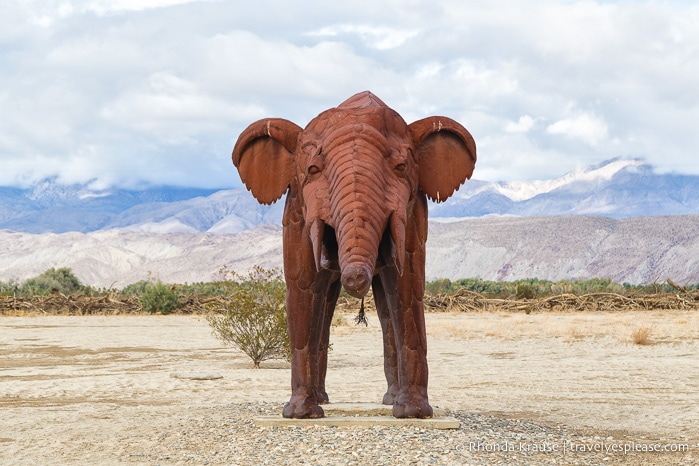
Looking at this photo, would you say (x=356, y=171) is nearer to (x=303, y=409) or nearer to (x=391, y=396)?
(x=303, y=409)

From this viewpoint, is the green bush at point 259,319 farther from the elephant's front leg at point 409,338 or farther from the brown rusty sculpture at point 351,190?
the elephant's front leg at point 409,338

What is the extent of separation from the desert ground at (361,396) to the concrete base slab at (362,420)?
6.2 inches

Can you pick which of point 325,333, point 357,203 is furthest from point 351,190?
point 325,333

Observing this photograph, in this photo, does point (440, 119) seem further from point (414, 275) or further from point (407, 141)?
point (414, 275)

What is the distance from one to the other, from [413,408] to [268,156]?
296cm

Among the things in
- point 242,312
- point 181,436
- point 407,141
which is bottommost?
point 181,436

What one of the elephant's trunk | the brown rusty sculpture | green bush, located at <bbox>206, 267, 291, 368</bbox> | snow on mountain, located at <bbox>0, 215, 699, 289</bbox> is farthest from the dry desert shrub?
snow on mountain, located at <bbox>0, 215, 699, 289</bbox>

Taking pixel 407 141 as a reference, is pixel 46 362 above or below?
below

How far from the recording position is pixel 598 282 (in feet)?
199

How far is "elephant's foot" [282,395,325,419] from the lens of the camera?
10.3m

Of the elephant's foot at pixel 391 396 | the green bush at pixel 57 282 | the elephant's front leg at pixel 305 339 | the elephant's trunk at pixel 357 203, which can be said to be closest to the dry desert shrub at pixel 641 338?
the elephant's foot at pixel 391 396

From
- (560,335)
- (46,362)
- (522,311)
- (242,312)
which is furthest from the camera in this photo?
(522,311)

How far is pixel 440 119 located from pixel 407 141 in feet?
1.88

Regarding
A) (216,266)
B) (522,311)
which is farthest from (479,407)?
(216,266)
